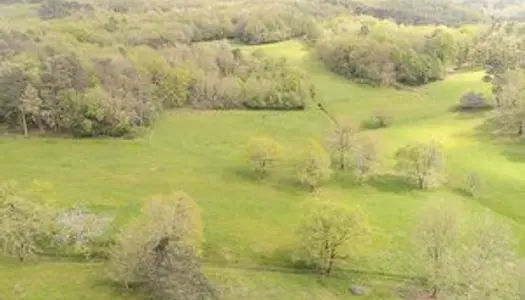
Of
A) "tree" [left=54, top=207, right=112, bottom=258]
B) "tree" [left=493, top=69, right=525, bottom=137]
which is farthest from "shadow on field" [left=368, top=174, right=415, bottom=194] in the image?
"tree" [left=54, top=207, right=112, bottom=258]

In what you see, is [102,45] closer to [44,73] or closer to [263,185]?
[44,73]

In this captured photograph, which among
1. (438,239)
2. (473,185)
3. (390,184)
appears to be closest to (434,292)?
(438,239)

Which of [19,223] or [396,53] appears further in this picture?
[396,53]

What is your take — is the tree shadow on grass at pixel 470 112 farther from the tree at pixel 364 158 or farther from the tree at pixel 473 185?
the tree at pixel 364 158

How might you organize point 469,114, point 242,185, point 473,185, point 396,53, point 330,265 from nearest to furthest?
point 330,265
point 473,185
point 242,185
point 469,114
point 396,53

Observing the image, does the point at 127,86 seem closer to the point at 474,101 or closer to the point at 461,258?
the point at 474,101

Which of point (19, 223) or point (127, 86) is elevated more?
point (127, 86)

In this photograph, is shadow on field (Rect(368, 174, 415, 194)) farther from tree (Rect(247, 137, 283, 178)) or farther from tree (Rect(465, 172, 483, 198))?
tree (Rect(247, 137, 283, 178))
